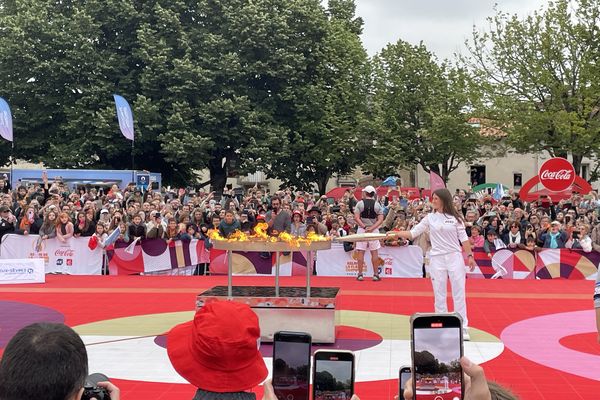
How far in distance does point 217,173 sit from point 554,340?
2963 cm

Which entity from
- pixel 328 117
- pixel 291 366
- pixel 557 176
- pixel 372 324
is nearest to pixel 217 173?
pixel 328 117

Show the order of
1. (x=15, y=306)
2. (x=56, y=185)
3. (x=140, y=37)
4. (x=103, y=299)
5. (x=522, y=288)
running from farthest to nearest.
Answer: (x=140, y=37) → (x=56, y=185) → (x=522, y=288) → (x=103, y=299) → (x=15, y=306)

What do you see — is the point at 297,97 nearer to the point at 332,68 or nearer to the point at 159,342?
the point at 332,68

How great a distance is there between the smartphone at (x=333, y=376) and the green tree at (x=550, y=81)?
3559 cm

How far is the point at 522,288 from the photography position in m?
15.4

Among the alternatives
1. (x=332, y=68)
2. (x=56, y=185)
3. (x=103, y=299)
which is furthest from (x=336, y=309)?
(x=332, y=68)

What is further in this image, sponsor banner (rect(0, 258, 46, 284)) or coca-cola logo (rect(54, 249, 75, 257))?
coca-cola logo (rect(54, 249, 75, 257))

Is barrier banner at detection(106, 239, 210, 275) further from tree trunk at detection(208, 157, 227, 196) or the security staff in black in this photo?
tree trunk at detection(208, 157, 227, 196)

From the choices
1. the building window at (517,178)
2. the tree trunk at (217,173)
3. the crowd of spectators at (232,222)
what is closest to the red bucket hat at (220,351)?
the crowd of spectators at (232,222)

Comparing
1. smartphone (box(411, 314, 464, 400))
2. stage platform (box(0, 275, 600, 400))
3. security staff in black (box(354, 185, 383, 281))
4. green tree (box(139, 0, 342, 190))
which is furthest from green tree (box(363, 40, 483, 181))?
smartphone (box(411, 314, 464, 400))

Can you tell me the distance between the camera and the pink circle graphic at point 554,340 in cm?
853

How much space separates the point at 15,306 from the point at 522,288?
1032 cm

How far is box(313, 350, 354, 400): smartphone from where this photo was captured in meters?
3.46

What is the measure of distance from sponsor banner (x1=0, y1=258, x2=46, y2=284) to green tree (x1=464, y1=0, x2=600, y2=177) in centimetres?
2837
